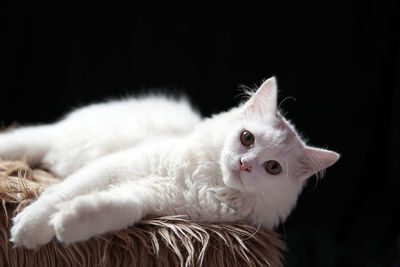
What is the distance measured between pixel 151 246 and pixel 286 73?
136 centimetres

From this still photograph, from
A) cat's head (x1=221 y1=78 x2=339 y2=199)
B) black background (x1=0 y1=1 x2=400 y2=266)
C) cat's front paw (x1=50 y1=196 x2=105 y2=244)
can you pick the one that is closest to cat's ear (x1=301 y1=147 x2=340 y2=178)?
cat's head (x1=221 y1=78 x2=339 y2=199)

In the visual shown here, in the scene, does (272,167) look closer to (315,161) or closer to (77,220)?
(315,161)

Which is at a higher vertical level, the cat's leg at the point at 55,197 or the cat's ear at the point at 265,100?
the cat's ear at the point at 265,100

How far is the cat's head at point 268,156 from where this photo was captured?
121 cm

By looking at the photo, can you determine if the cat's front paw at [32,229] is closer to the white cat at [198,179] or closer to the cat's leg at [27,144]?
the white cat at [198,179]

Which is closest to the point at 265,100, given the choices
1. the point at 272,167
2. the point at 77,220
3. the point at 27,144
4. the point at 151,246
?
the point at 272,167

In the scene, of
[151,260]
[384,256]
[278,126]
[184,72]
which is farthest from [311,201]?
[151,260]

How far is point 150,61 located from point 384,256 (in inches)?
65.7

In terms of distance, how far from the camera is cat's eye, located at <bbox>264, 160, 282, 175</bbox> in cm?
122

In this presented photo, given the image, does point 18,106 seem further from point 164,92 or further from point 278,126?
point 278,126

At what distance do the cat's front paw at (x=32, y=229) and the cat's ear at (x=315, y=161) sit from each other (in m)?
0.77

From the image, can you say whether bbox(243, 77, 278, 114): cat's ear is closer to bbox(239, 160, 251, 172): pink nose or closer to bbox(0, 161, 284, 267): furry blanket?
bbox(239, 160, 251, 172): pink nose

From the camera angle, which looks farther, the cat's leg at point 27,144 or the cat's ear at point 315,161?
the cat's leg at point 27,144

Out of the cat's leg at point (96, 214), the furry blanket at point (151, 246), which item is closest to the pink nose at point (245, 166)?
the furry blanket at point (151, 246)
